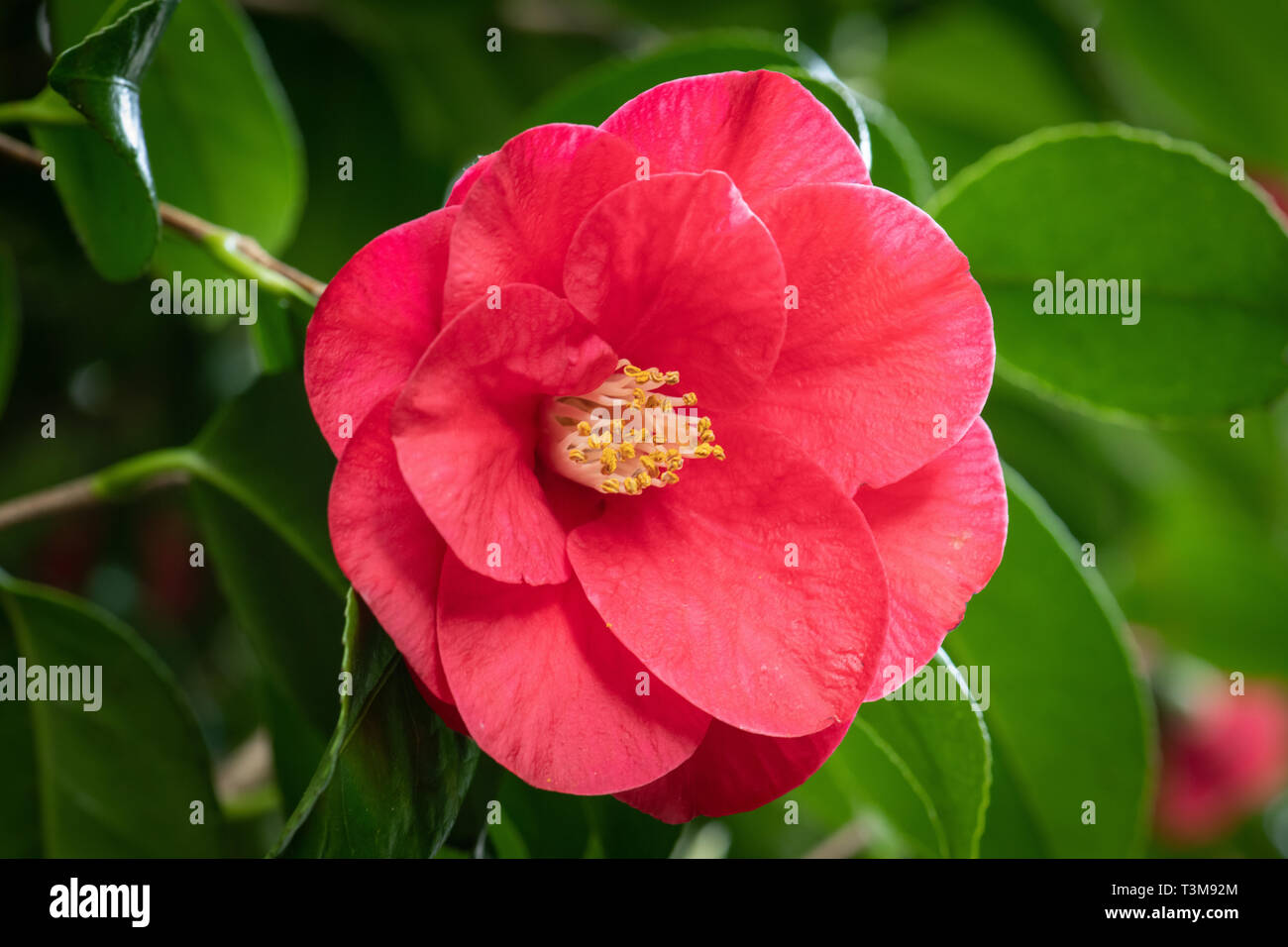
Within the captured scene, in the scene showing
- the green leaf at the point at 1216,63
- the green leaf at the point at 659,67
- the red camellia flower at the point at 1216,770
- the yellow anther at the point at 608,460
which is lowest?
the red camellia flower at the point at 1216,770

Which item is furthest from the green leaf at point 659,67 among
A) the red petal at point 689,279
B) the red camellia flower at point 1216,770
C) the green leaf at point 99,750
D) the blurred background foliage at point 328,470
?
the red camellia flower at point 1216,770

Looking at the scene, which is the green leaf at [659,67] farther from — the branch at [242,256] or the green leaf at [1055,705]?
the green leaf at [1055,705]

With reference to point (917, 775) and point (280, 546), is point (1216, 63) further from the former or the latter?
point (280, 546)

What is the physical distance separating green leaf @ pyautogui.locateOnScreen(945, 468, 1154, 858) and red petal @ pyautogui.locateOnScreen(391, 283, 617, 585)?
0.44m

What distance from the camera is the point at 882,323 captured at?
61 cm

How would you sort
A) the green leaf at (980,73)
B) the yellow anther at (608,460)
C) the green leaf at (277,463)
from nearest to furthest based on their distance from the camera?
the yellow anther at (608,460), the green leaf at (277,463), the green leaf at (980,73)

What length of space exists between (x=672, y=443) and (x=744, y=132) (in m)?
0.17

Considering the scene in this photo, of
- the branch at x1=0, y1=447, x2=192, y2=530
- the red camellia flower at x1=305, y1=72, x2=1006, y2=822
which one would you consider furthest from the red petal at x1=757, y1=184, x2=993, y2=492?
the branch at x1=0, y1=447, x2=192, y2=530

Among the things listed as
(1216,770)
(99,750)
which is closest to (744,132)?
(99,750)

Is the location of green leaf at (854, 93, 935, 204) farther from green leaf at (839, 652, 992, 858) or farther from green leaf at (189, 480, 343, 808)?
green leaf at (189, 480, 343, 808)

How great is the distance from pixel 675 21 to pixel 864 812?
103 cm

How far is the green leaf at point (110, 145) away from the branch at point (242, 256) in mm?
21

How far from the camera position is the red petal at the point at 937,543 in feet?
2.00
